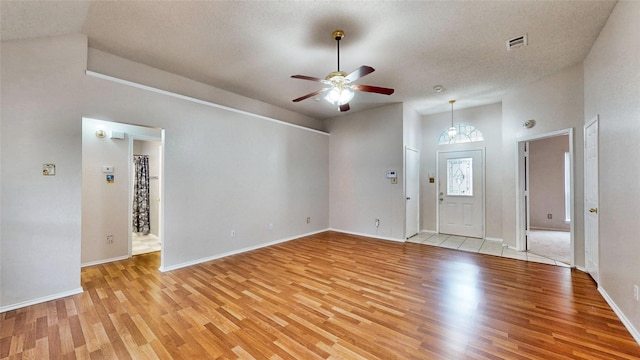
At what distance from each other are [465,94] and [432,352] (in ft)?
15.7

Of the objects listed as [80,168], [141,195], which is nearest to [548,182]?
[80,168]

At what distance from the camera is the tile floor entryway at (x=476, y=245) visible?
4307 mm

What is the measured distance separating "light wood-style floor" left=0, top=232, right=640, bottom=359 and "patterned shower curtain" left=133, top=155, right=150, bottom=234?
7.55 ft

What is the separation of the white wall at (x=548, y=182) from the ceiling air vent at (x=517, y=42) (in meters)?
5.08

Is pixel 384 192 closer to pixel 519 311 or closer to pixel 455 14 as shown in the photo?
A: pixel 519 311

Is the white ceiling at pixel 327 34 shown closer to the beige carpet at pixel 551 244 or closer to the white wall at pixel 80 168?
the white wall at pixel 80 168

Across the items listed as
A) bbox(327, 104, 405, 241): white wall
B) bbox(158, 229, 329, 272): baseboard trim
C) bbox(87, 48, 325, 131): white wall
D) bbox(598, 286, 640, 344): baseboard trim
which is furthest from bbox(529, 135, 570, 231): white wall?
bbox(87, 48, 325, 131): white wall

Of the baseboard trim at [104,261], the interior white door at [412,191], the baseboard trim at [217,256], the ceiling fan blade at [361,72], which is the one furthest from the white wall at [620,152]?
the baseboard trim at [104,261]

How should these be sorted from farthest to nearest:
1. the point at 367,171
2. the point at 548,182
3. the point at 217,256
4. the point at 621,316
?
the point at 548,182 < the point at 367,171 < the point at 217,256 < the point at 621,316

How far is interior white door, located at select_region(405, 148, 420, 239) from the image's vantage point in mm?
5707

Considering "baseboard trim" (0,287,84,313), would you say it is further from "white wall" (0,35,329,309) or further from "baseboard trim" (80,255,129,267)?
"baseboard trim" (80,255,129,267)

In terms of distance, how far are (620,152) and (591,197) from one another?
1.27m

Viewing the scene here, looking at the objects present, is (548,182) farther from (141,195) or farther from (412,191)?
(141,195)

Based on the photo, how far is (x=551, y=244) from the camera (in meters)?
5.18
